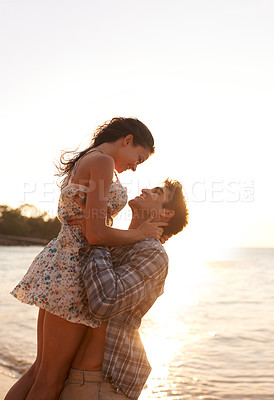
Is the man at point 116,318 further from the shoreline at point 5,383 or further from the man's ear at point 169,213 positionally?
the shoreline at point 5,383

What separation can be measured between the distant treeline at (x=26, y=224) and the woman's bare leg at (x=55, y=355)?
2569 inches

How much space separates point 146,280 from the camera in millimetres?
2510

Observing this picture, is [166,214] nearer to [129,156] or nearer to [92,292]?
[129,156]

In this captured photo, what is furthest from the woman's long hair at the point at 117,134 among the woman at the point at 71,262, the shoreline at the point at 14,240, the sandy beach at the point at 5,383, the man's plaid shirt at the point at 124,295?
the shoreline at the point at 14,240

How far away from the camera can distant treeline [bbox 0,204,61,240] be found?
66894mm

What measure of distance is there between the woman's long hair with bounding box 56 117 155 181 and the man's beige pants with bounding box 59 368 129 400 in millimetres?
1239

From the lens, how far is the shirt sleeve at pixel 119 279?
7.72ft

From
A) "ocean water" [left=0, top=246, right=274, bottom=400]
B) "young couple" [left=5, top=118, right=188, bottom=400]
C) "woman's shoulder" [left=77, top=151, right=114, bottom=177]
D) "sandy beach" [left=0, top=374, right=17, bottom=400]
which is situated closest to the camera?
"young couple" [left=5, top=118, right=188, bottom=400]

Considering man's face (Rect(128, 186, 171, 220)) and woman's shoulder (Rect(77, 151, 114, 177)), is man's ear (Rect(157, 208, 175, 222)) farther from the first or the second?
woman's shoulder (Rect(77, 151, 114, 177))

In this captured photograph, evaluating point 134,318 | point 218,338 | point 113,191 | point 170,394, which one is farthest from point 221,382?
point 113,191

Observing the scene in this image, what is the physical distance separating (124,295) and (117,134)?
1.03 metres

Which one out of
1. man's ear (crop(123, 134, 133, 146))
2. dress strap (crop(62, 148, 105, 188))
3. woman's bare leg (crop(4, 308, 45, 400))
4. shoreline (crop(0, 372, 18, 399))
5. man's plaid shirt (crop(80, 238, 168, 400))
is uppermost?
man's ear (crop(123, 134, 133, 146))

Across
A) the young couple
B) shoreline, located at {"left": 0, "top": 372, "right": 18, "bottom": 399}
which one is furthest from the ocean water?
the young couple

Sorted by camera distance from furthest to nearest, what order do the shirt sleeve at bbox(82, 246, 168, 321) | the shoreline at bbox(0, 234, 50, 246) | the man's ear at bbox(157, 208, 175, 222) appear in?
the shoreline at bbox(0, 234, 50, 246)
the man's ear at bbox(157, 208, 175, 222)
the shirt sleeve at bbox(82, 246, 168, 321)
